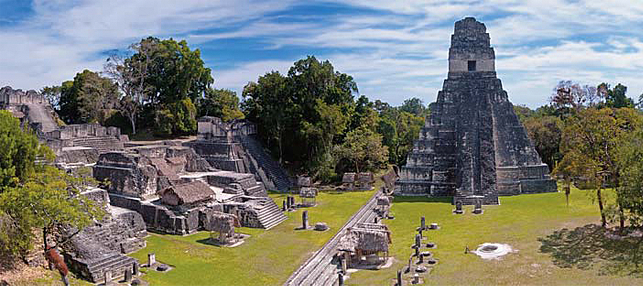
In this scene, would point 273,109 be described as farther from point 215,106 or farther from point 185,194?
point 185,194

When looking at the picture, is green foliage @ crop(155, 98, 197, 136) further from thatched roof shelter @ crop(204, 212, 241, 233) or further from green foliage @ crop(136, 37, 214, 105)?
thatched roof shelter @ crop(204, 212, 241, 233)

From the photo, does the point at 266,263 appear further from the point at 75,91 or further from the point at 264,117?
the point at 75,91

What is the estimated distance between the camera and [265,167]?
34.8 m

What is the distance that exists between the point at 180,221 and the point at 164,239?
46.1 inches

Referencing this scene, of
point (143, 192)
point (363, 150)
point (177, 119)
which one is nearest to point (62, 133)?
point (143, 192)

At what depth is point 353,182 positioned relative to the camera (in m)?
33.0

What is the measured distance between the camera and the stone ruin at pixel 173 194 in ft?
72.1

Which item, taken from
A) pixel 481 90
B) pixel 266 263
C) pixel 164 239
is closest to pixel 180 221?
pixel 164 239

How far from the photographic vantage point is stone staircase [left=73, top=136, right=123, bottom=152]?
2991cm

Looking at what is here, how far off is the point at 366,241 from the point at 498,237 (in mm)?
5940

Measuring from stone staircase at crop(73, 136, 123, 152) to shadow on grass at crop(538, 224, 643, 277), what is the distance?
25345 millimetres

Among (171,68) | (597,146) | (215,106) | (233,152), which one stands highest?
(171,68)

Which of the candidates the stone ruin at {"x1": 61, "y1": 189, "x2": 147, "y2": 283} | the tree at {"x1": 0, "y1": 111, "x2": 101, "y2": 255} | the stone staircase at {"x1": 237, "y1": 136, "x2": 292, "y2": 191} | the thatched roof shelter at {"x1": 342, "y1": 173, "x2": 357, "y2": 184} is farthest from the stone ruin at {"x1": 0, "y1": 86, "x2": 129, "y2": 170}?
the thatched roof shelter at {"x1": 342, "y1": 173, "x2": 357, "y2": 184}

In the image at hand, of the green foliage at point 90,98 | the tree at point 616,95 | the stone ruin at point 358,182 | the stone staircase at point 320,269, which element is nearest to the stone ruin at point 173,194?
the stone staircase at point 320,269
